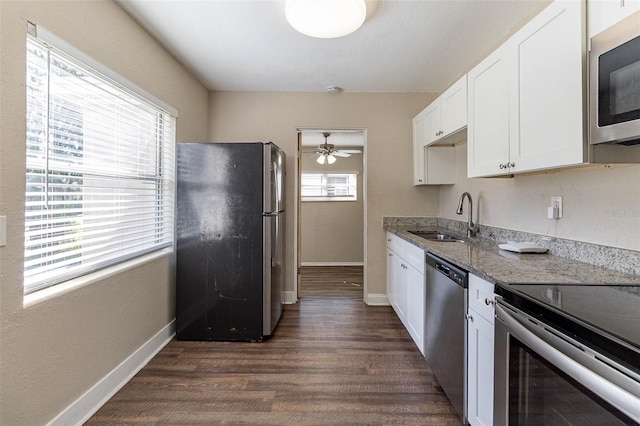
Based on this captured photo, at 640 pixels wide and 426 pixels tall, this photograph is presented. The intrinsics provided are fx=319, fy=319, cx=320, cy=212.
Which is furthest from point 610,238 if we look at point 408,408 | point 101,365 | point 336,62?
point 101,365

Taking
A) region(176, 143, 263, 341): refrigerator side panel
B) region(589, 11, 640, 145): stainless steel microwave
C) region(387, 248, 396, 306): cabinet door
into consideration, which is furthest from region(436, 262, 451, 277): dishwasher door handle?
region(176, 143, 263, 341): refrigerator side panel

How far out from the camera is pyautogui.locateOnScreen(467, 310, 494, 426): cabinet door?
142cm

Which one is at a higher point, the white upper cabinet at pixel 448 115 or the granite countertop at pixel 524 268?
the white upper cabinet at pixel 448 115

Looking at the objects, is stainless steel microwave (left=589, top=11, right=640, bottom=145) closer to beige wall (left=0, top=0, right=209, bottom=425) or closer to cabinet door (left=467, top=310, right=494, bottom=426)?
cabinet door (left=467, top=310, right=494, bottom=426)

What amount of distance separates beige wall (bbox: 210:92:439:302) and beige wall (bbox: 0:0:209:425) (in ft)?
4.16

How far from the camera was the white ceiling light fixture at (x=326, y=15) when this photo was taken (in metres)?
1.85

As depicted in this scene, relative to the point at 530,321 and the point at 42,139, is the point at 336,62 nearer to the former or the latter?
the point at 42,139

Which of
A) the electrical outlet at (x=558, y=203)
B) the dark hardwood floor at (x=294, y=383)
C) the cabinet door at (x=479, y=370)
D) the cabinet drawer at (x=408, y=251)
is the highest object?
the electrical outlet at (x=558, y=203)

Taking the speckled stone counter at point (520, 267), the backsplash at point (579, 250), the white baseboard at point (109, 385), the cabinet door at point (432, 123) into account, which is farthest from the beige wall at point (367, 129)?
the white baseboard at point (109, 385)

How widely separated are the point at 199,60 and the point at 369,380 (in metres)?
3.00

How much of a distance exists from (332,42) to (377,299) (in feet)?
9.01

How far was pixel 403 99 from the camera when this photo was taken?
12.3 feet

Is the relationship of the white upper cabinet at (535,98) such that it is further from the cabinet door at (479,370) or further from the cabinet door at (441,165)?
the cabinet door at (441,165)

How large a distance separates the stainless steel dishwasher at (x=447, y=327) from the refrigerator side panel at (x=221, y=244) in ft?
4.67
